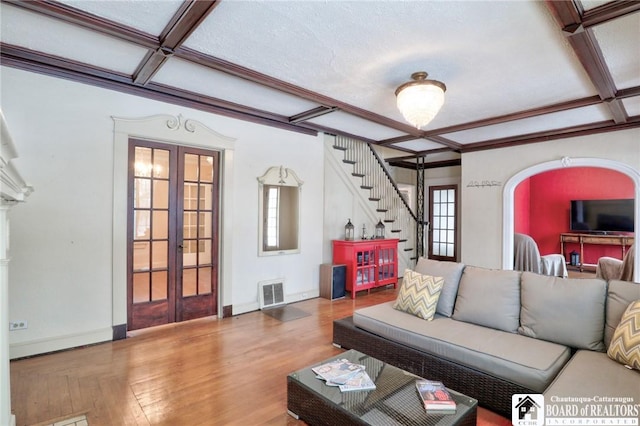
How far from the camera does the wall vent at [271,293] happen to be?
4.65 metres

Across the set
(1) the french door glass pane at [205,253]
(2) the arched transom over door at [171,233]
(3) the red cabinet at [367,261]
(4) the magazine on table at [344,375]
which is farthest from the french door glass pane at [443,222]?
(4) the magazine on table at [344,375]

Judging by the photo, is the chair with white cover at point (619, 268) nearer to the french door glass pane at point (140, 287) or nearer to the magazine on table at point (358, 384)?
the magazine on table at point (358, 384)

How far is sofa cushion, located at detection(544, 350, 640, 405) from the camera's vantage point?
5.64 feet

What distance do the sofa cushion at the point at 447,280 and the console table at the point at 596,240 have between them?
6356 millimetres

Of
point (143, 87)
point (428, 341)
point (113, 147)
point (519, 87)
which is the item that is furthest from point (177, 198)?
point (519, 87)

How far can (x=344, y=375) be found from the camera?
2.07 metres

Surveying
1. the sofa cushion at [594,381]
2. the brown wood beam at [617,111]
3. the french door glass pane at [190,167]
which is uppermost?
the brown wood beam at [617,111]

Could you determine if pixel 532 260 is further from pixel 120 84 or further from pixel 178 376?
pixel 120 84

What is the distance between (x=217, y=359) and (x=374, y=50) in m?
3.10

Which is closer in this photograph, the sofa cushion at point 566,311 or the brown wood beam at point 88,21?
the brown wood beam at point 88,21

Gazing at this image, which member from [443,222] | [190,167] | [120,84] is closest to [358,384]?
[190,167]

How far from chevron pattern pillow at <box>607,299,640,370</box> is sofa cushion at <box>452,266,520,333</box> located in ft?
2.05

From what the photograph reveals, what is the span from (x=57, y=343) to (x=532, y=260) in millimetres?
6708

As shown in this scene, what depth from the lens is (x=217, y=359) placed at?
304cm
